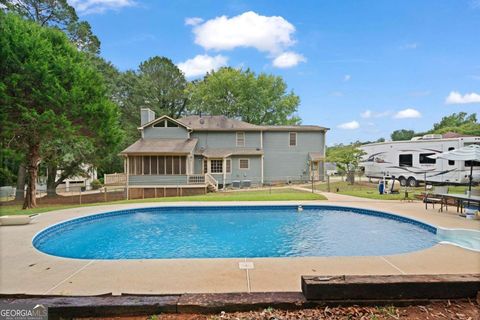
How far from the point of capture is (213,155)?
23.2 meters

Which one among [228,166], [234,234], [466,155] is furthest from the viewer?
[228,166]

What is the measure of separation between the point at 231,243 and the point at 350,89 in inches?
900

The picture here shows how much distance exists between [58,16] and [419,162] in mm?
31371

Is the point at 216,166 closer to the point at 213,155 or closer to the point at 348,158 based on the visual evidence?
the point at 213,155

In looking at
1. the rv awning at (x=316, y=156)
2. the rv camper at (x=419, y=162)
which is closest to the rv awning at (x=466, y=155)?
the rv camper at (x=419, y=162)

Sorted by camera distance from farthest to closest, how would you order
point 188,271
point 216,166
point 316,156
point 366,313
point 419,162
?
point 316,156 < point 216,166 < point 419,162 < point 188,271 < point 366,313

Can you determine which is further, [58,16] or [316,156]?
[316,156]

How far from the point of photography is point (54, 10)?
22406 millimetres

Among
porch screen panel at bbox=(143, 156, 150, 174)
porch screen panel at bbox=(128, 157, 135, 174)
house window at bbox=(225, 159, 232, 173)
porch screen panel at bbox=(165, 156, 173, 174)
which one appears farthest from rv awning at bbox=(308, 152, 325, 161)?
porch screen panel at bbox=(128, 157, 135, 174)

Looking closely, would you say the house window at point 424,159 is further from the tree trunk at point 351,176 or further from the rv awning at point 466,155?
the rv awning at point 466,155

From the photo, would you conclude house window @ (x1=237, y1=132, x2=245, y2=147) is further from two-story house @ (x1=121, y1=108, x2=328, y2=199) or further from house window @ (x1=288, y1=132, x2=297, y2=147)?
house window @ (x1=288, y1=132, x2=297, y2=147)

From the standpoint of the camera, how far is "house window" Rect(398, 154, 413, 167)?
2041cm

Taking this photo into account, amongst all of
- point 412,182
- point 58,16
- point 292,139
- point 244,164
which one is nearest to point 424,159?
point 412,182

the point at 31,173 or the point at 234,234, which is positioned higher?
the point at 31,173
